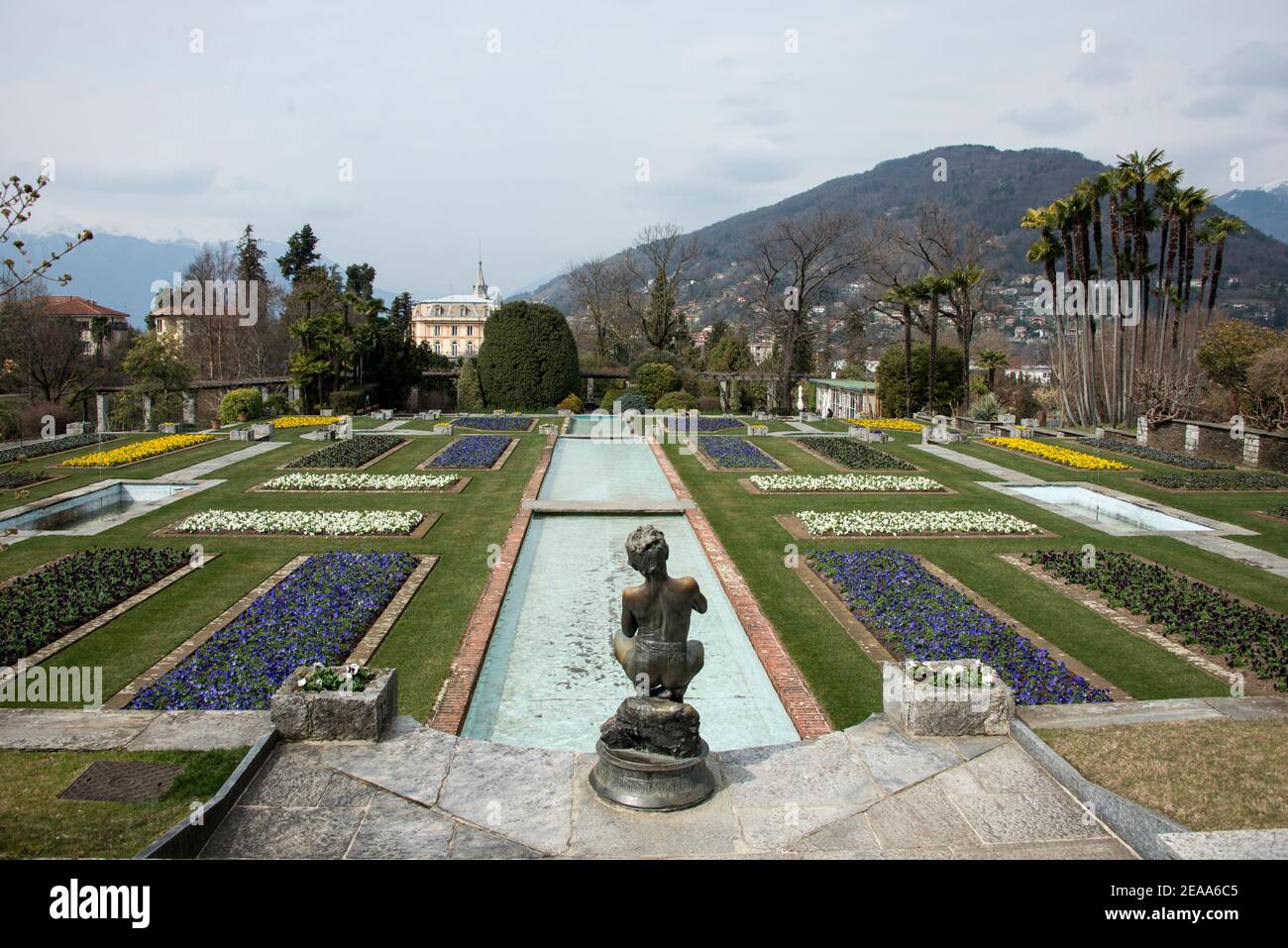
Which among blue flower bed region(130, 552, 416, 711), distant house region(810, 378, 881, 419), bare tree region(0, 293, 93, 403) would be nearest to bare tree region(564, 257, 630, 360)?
distant house region(810, 378, 881, 419)

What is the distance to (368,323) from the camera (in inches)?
1720

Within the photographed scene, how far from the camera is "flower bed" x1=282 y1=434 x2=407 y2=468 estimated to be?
2355 cm

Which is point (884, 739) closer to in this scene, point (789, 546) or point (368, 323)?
point (789, 546)

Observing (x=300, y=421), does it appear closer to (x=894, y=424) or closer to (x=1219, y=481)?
(x=894, y=424)

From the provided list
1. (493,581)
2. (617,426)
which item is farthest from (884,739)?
(617,426)

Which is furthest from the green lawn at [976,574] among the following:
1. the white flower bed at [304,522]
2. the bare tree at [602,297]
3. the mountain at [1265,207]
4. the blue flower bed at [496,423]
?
the mountain at [1265,207]

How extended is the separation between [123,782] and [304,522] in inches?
414

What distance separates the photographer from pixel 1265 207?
179625mm

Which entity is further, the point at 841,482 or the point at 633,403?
the point at 633,403

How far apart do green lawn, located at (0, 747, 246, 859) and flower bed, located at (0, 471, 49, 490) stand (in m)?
15.6

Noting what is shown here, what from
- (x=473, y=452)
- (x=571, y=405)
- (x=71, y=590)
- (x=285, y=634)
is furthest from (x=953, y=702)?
(x=571, y=405)

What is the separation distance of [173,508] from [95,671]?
31.3 ft

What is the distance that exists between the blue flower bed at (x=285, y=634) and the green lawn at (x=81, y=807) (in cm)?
139

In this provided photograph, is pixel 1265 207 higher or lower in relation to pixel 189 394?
higher
